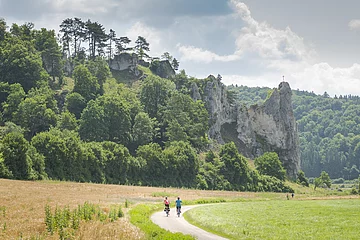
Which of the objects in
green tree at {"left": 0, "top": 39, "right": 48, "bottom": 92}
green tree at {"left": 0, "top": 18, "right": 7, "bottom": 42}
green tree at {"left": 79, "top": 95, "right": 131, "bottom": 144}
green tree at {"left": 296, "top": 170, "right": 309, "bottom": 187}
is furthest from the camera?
green tree at {"left": 296, "top": 170, "right": 309, "bottom": 187}

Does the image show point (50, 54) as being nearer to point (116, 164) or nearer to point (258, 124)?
point (116, 164)

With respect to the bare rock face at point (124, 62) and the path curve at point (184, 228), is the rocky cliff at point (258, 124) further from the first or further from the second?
the path curve at point (184, 228)


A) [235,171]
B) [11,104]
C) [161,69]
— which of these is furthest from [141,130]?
[161,69]

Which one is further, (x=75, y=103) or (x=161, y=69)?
(x=161, y=69)

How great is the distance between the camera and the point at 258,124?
189000 mm

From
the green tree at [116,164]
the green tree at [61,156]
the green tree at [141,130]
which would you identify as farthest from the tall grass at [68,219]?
the green tree at [141,130]

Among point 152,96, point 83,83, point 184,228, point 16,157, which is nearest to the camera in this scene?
point 184,228

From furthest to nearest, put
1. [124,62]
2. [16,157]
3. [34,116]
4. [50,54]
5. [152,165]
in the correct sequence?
[124,62]
[50,54]
[152,165]
[34,116]
[16,157]

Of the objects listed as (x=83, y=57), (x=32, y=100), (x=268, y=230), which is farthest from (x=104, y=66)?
(x=268, y=230)

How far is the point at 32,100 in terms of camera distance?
111m

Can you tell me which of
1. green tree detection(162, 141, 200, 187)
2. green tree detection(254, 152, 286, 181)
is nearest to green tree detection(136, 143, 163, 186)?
green tree detection(162, 141, 200, 187)

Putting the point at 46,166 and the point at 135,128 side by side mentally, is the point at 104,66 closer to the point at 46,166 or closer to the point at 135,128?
the point at 135,128

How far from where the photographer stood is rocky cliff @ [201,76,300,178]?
173000mm

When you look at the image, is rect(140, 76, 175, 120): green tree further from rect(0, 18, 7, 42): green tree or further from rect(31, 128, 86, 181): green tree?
rect(31, 128, 86, 181): green tree
